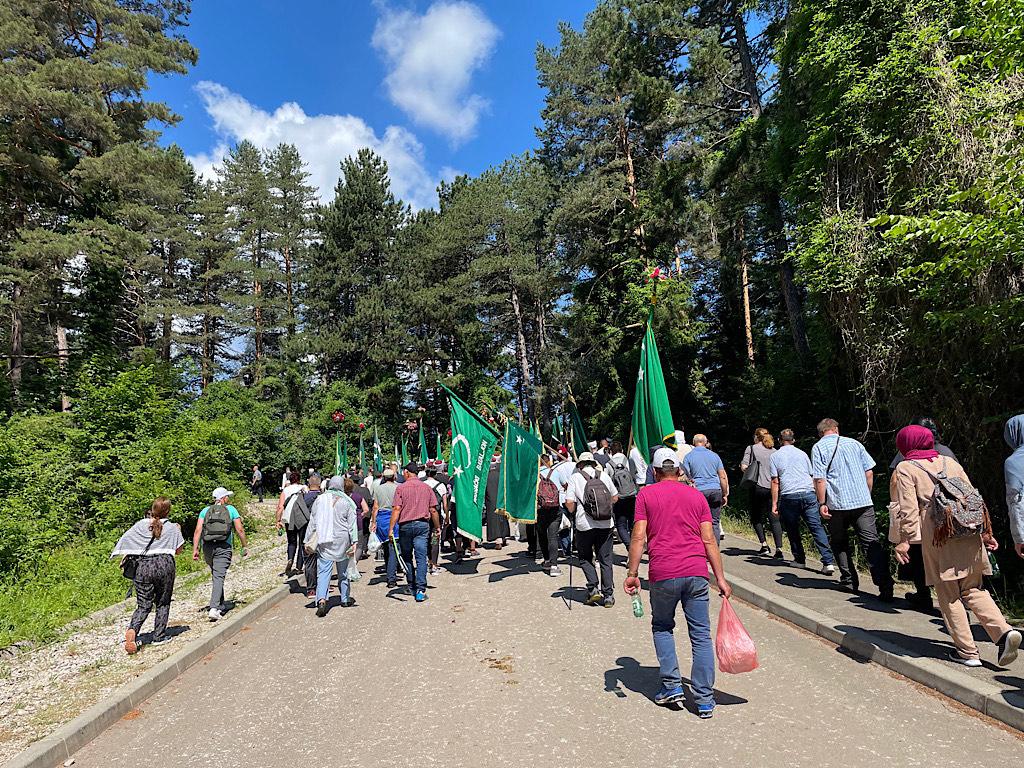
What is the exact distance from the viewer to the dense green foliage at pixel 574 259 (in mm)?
9297

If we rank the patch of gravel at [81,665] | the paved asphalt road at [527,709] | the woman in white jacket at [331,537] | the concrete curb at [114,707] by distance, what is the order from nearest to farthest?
the paved asphalt road at [527,709], the concrete curb at [114,707], the patch of gravel at [81,665], the woman in white jacket at [331,537]

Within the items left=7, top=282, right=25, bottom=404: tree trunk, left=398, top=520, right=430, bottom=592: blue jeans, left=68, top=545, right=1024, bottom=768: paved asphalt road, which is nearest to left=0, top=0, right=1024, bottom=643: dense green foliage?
left=7, top=282, right=25, bottom=404: tree trunk

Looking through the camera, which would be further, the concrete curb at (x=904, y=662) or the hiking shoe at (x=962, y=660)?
the hiking shoe at (x=962, y=660)

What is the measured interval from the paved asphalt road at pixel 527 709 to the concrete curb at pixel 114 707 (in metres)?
0.12

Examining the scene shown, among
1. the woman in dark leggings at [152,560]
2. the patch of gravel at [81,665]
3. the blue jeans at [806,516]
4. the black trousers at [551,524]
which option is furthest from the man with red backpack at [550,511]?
the woman in dark leggings at [152,560]

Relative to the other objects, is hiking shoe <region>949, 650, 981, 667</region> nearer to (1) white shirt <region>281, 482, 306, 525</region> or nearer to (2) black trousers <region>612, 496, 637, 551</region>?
(2) black trousers <region>612, 496, 637, 551</region>

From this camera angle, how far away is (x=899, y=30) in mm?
10117

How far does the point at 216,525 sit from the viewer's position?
340 inches

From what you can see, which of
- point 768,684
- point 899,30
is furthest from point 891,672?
point 899,30

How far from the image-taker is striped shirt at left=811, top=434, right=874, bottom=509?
686 centimetres

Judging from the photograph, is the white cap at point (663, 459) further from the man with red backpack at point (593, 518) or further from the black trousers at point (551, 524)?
the black trousers at point (551, 524)

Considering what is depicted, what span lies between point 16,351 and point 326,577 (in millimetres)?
17765

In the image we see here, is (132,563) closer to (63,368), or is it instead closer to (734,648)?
(734,648)

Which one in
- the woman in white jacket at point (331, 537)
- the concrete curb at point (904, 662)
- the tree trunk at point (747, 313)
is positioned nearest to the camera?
the concrete curb at point (904, 662)
